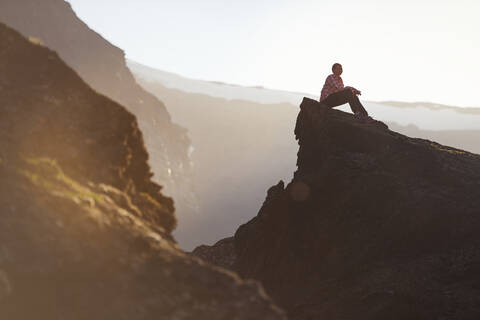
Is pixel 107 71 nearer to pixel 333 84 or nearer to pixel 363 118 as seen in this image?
pixel 333 84

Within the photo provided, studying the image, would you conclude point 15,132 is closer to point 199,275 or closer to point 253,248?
point 199,275

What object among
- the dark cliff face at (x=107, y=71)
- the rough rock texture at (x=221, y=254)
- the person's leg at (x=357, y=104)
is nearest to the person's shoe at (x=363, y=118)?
the person's leg at (x=357, y=104)

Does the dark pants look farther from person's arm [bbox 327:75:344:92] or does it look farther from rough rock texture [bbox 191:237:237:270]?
rough rock texture [bbox 191:237:237:270]

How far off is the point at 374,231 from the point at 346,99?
19.8 ft

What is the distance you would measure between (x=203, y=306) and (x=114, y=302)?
46.2 inches

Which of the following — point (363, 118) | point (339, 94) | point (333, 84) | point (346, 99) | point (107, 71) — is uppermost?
point (107, 71)

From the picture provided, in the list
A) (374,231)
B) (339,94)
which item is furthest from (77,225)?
(339,94)

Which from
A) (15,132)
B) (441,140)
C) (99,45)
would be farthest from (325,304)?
(441,140)

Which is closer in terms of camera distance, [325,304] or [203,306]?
[203,306]

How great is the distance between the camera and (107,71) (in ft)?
391

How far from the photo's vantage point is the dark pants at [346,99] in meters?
19.5

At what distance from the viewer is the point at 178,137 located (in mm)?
142125

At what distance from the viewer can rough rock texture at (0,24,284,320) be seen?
20.4 ft

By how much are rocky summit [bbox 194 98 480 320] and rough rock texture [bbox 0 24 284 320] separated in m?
8.08
